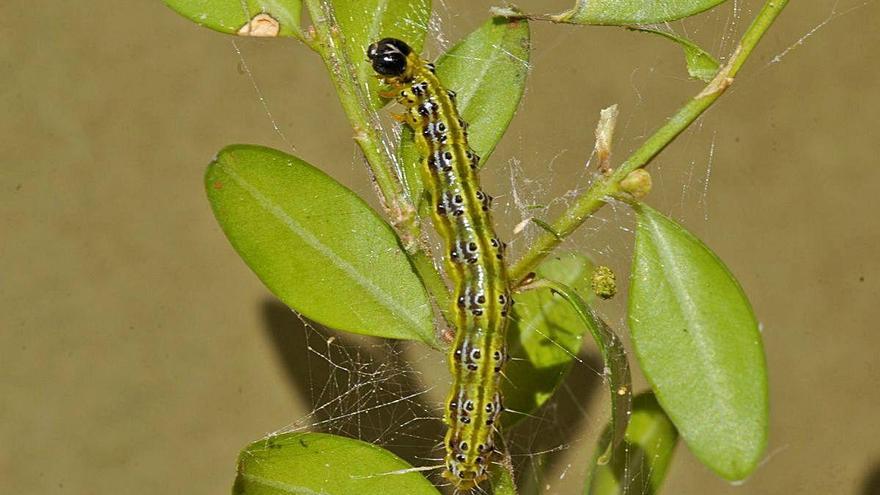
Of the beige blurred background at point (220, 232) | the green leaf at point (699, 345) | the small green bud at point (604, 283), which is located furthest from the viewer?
the beige blurred background at point (220, 232)

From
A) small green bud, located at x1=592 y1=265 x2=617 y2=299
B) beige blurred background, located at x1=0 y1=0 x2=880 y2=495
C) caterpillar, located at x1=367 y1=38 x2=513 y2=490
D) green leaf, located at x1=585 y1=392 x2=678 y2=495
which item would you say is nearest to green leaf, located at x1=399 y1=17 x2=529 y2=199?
caterpillar, located at x1=367 y1=38 x2=513 y2=490

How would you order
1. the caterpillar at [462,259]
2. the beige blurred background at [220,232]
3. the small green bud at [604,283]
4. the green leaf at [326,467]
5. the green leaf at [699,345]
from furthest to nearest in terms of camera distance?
1. the beige blurred background at [220,232]
2. the small green bud at [604,283]
3. the caterpillar at [462,259]
4. the green leaf at [326,467]
5. the green leaf at [699,345]

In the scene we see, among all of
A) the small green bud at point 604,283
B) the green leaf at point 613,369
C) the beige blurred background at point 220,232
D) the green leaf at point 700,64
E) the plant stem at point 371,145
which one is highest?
the green leaf at point 700,64

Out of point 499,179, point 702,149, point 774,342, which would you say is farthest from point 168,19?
point 774,342

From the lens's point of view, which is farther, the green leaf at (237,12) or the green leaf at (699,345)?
the green leaf at (237,12)

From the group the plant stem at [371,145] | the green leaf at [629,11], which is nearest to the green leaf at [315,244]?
the plant stem at [371,145]

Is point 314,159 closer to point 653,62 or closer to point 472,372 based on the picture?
point 653,62

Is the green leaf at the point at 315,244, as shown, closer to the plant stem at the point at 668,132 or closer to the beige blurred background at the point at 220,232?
the plant stem at the point at 668,132

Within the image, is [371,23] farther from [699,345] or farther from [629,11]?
[699,345]
